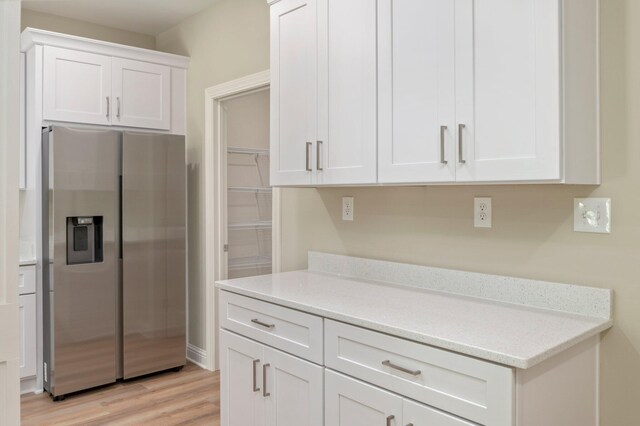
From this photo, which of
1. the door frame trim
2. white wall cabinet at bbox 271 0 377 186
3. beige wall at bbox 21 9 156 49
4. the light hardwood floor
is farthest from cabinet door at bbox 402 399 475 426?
beige wall at bbox 21 9 156 49

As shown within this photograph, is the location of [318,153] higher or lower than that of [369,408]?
higher

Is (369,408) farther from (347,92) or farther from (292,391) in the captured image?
(347,92)

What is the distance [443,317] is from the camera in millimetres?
1742

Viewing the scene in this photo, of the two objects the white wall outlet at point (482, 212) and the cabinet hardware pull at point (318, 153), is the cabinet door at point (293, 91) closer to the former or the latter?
the cabinet hardware pull at point (318, 153)

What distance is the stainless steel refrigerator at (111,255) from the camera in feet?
10.5

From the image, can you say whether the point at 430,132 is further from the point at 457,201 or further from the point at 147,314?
the point at 147,314

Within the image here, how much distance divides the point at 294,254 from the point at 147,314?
4.18ft

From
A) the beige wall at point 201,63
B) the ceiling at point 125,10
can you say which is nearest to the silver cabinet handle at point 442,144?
the beige wall at point 201,63

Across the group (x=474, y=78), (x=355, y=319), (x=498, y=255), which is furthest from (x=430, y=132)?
(x=355, y=319)

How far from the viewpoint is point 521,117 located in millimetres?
1615

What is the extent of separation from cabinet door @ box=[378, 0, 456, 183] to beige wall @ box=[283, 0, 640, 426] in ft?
1.07

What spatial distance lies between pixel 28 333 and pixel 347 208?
226 centimetres

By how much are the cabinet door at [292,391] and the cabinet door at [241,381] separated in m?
0.06

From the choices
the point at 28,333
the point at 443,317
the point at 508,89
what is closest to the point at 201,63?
the point at 28,333
